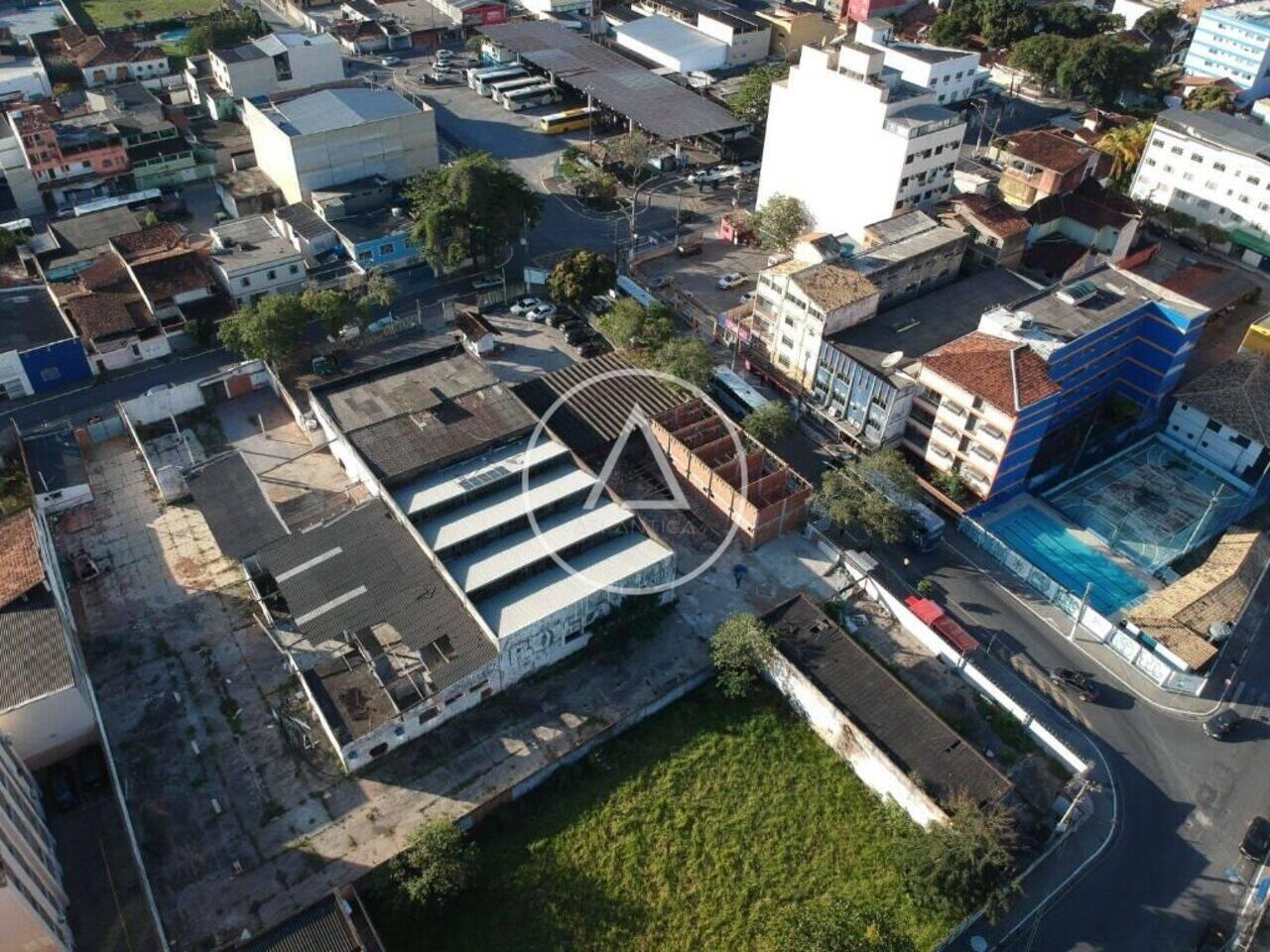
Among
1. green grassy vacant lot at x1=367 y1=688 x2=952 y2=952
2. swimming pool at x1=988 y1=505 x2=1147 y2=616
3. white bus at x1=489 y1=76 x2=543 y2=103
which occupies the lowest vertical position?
green grassy vacant lot at x1=367 y1=688 x2=952 y2=952

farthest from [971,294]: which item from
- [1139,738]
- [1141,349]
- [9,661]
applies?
[9,661]

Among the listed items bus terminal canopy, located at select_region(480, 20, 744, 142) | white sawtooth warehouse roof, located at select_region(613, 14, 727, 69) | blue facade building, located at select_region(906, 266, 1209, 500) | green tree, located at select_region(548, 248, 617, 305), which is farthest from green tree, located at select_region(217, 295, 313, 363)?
white sawtooth warehouse roof, located at select_region(613, 14, 727, 69)

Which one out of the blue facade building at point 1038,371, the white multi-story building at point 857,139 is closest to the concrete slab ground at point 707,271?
the white multi-story building at point 857,139

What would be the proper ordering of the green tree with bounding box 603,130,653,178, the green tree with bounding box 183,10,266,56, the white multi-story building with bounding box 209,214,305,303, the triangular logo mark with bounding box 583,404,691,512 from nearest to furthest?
the triangular logo mark with bounding box 583,404,691,512
the white multi-story building with bounding box 209,214,305,303
the green tree with bounding box 603,130,653,178
the green tree with bounding box 183,10,266,56

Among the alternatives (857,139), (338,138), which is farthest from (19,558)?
(857,139)

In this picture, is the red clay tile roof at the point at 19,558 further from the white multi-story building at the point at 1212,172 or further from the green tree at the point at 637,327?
the white multi-story building at the point at 1212,172

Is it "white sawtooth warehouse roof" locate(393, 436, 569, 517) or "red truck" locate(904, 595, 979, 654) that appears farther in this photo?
"white sawtooth warehouse roof" locate(393, 436, 569, 517)

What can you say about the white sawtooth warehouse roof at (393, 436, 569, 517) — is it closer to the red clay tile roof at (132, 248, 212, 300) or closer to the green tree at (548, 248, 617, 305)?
the green tree at (548, 248, 617, 305)
